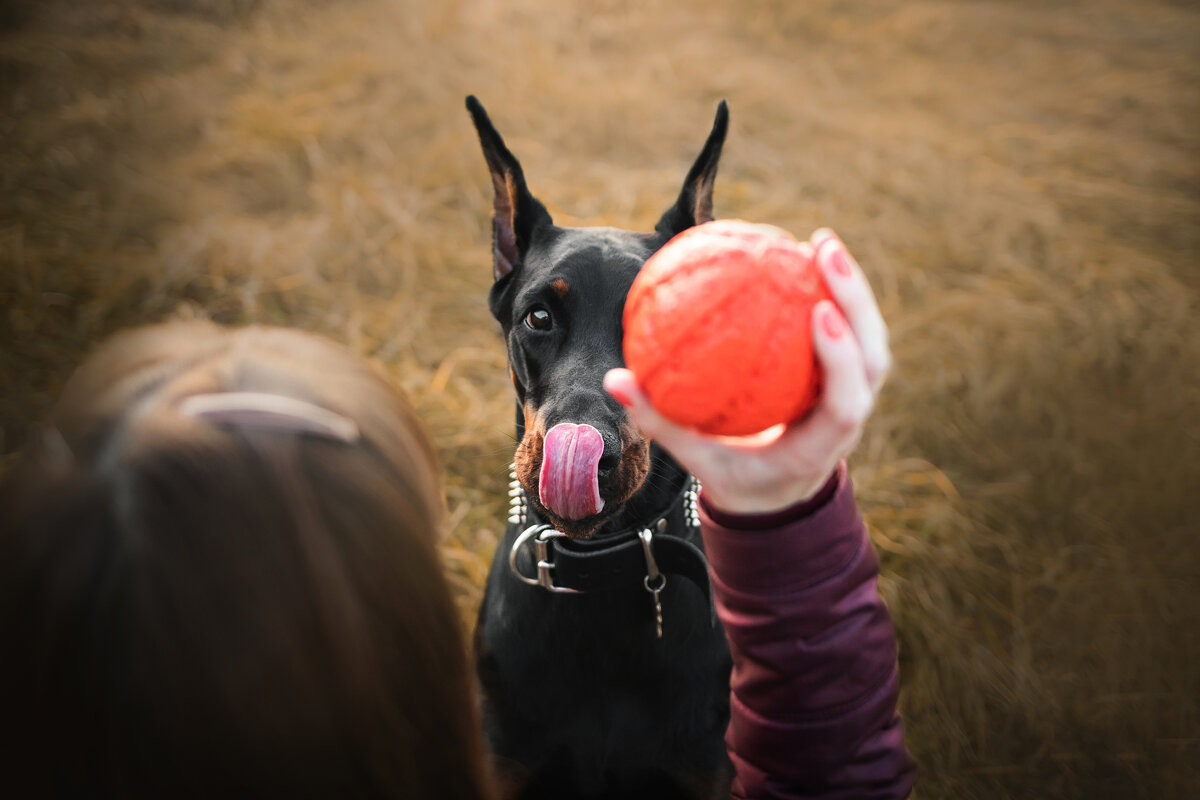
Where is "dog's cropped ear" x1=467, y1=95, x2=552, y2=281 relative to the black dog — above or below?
above

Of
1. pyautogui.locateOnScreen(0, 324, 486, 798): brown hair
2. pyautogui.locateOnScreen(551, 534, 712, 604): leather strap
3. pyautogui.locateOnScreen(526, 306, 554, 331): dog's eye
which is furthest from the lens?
pyautogui.locateOnScreen(526, 306, 554, 331): dog's eye

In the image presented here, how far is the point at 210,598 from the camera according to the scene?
792mm

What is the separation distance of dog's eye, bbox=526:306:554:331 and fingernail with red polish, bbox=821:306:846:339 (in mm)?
1090

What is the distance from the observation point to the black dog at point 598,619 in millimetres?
1670

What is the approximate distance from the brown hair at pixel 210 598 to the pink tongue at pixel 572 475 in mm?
454

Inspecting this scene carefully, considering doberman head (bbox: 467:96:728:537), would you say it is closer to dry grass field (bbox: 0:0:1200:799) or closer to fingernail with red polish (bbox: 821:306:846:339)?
fingernail with red polish (bbox: 821:306:846:339)

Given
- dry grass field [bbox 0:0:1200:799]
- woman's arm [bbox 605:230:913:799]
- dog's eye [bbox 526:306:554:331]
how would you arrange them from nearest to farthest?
1. woman's arm [bbox 605:230:913:799]
2. dog's eye [bbox 526:306:554:331]
3. dry grass field [bbox 0:0:1200:799]

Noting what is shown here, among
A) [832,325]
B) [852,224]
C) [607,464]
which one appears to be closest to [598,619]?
[607,464]

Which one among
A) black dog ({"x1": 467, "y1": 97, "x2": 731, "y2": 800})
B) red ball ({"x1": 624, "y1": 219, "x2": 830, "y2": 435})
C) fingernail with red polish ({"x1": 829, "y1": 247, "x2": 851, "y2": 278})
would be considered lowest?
black dog ({"x1": 467, "y1": 97, "x2": 731, "y2": 800})

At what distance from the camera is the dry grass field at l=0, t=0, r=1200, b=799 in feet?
9.48

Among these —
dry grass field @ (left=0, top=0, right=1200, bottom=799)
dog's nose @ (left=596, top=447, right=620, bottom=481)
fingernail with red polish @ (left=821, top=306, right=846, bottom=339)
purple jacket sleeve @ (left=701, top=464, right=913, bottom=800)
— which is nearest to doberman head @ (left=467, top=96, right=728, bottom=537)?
dog's nose @ (left=596, top=447, right=620, bottom=481)

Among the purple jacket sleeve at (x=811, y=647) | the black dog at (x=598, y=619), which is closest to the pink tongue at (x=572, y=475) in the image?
the black dog at (x=598, y=619)

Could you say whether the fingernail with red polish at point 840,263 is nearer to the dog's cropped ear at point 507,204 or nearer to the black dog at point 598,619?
the black dog at point 598,619

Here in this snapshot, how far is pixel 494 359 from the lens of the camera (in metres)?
4.29
